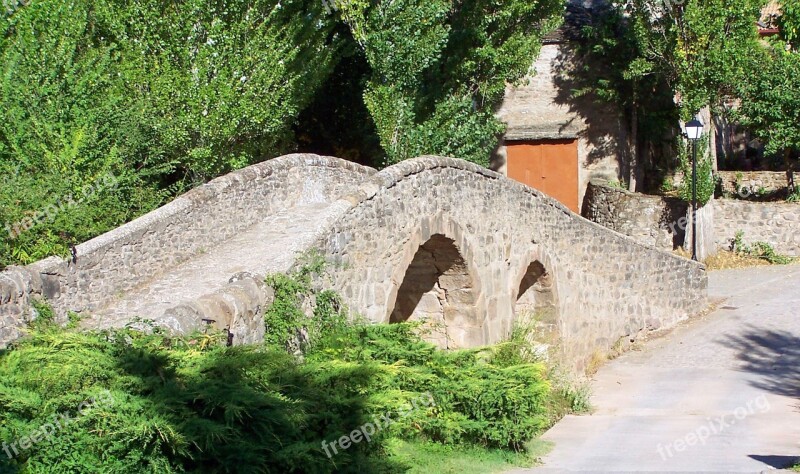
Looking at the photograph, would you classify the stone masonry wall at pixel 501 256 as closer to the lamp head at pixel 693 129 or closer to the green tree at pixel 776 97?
the lamp head at pixel 693 129

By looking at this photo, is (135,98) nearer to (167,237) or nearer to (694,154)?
(167,237)

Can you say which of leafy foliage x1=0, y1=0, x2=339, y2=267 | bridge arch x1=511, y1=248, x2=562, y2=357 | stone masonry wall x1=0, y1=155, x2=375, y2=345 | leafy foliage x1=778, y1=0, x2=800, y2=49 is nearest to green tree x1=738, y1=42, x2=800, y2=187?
leafy foliage x1=778, y1=0, x2=800, y2=49

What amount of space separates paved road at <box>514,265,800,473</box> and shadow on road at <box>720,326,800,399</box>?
2cm

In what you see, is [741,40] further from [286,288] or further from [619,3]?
[286,288]

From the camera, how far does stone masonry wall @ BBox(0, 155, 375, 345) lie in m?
8.68

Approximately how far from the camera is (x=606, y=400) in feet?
45.4

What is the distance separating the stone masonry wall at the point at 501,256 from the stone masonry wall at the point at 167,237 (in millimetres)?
2217

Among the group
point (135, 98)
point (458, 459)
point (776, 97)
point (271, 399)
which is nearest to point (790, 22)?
point (776, 97)

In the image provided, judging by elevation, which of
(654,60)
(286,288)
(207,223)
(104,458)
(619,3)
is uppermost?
(619,3)

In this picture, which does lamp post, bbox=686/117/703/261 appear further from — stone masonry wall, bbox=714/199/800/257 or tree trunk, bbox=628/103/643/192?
tree trunk, bbox=628/103/643/192

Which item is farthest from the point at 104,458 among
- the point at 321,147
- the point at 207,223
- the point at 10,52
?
the point at 321,147

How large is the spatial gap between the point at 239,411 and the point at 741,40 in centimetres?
1838

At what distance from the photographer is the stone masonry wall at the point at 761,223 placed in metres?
21.8

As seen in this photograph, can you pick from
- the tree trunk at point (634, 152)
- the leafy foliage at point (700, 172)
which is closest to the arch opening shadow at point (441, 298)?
the leafy foliage at point (700, 172)
